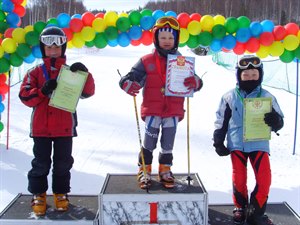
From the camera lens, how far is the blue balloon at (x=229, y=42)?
520cm

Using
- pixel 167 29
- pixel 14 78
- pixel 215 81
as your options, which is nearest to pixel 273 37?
pixel 167 29

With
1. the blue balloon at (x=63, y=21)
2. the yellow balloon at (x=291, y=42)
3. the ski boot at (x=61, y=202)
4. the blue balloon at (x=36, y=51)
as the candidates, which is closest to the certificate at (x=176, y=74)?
the ski boot at (x=61, y=202)

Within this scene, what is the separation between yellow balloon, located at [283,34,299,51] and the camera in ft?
16.7

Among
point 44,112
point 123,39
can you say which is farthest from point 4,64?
point 44,112

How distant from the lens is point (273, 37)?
5.16 m

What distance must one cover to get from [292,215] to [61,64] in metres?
2.76

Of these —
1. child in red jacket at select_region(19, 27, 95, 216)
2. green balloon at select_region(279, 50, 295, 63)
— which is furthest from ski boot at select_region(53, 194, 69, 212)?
green balloon at select_region(279, 50, 295, 63)

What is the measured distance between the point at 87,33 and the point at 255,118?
2.89m

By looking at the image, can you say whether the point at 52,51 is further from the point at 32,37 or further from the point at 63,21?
the point at 63,21

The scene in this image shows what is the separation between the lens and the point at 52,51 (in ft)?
11.6

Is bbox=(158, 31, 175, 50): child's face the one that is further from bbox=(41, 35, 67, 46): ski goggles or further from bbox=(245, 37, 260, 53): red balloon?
bbox=(245, 37, 260, 53): red balloon

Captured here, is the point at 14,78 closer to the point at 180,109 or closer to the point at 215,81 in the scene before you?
the point at 215,81

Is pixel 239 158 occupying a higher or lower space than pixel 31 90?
lower

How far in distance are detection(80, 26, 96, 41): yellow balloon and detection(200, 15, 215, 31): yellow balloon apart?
158 cm
